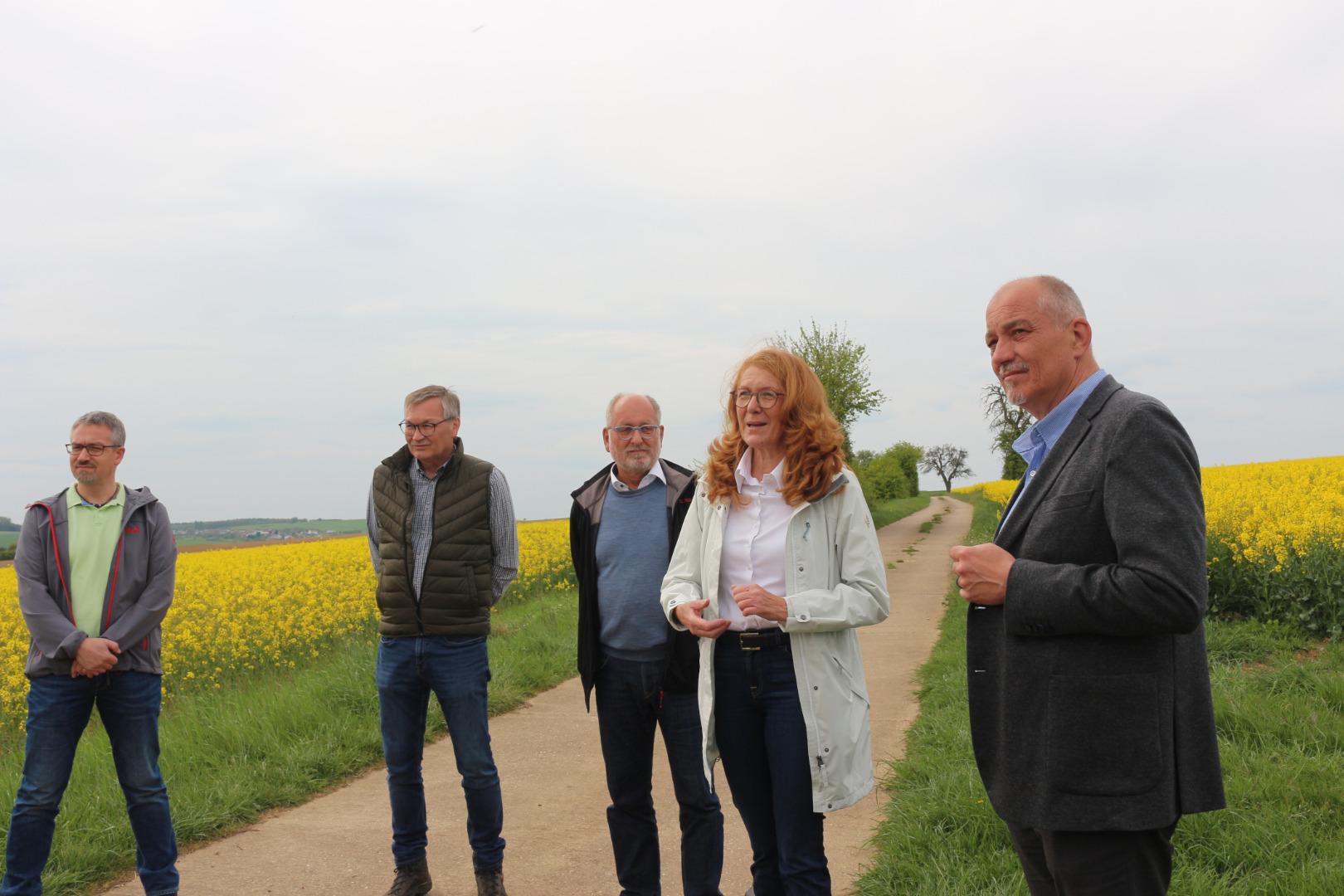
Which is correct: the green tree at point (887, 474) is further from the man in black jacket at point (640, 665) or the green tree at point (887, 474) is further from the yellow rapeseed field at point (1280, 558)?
the man in black jacket at point (640, 665)

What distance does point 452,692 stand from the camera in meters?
3.96

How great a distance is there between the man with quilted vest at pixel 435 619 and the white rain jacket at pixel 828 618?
1351 millimetres

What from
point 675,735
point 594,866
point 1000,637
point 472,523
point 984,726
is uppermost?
point 472,523

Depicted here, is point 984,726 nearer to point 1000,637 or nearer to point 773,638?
point 1000,637

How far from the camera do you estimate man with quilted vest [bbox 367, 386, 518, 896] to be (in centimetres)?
392

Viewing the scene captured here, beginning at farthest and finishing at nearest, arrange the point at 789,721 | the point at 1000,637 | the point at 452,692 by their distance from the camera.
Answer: the point at 452,692 → the point at 789,721 → the point at 1000,637

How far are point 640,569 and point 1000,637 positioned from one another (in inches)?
67.5

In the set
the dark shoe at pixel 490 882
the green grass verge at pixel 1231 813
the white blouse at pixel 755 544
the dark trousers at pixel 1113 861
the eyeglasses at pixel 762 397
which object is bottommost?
the dark shoe at pixel 490 882

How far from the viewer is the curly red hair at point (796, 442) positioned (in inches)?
114

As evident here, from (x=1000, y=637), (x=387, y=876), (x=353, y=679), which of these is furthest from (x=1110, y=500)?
(x=353, y=679)

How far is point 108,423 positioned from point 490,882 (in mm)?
2589

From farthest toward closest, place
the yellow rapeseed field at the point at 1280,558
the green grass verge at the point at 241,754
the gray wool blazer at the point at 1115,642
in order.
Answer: the yellow rapeseed field at the point at 1280,558
the green grass verge at the point at 241,754
the gray wool blazer at the point at 1115,642

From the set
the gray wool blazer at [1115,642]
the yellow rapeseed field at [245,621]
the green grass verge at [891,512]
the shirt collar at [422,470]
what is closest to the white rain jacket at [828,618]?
the gray wool blazer at [1115,642]

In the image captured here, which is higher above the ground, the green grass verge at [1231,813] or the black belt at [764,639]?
the black belt at [764,639]
